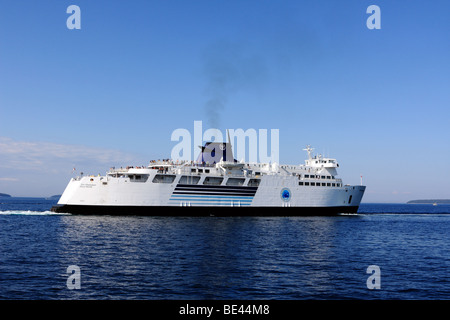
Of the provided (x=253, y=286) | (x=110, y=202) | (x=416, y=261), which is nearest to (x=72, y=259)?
(x=253, y=286)

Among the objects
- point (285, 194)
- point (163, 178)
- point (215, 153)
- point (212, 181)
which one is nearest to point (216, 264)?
point (163, 178)

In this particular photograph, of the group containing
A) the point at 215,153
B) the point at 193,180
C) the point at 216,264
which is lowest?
the point at 216,264

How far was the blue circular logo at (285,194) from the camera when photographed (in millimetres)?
64000

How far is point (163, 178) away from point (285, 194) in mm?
21613

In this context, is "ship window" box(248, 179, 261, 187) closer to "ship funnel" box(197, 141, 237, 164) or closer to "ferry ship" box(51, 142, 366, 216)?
"ferry ship" box(51, 142, 366, 216)

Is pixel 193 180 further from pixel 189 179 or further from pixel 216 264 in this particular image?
pixel 216 264

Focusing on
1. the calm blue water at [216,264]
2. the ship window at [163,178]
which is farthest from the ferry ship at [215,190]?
the calm blue water at [216,264]

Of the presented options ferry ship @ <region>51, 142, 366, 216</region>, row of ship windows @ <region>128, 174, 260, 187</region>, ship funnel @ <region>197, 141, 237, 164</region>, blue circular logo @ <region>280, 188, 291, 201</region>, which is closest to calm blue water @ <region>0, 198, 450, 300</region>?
ferry ship @ <region>51, 142, 366, 216</region>

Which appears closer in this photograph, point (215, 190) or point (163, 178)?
point (163, 178)

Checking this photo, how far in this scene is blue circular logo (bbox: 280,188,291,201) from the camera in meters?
64.0

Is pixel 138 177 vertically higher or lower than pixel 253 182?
higher

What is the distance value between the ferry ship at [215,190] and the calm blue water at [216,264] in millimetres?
16425

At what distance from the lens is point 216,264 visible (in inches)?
895
